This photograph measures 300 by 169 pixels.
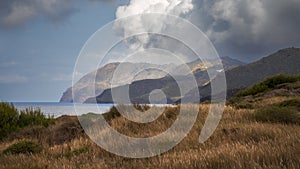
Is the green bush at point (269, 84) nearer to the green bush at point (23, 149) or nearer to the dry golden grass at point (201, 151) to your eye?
the dry golden grass at point (201, 151)

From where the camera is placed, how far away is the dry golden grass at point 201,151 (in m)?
6.24

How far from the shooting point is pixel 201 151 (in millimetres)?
7992

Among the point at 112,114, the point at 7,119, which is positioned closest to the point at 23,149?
the point at 112,114

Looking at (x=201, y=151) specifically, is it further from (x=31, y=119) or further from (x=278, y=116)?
(x=31, y=119)

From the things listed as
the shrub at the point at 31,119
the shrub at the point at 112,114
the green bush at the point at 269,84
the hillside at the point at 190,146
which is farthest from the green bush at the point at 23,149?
the green bush at the point at 269,84

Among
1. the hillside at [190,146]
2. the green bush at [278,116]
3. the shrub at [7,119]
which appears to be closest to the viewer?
the hillside at [190,146]

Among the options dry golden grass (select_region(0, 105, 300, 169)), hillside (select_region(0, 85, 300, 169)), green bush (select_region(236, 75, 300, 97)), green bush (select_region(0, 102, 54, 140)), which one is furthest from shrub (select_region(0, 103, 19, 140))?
green bush (select_region(236, 75, 300, 97))

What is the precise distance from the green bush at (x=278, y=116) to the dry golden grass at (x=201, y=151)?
0.50 metres

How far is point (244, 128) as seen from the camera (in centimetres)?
1076

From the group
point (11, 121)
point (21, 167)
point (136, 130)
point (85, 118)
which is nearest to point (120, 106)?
point (85, 118)

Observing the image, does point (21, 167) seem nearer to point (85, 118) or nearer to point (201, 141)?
point (201, 141)

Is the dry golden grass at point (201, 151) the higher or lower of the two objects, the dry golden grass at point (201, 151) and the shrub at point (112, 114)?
the lower

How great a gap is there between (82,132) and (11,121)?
6.14 metres

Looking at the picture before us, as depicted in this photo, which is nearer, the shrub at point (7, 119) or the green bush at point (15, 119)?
the shrub at point (7, 119)
